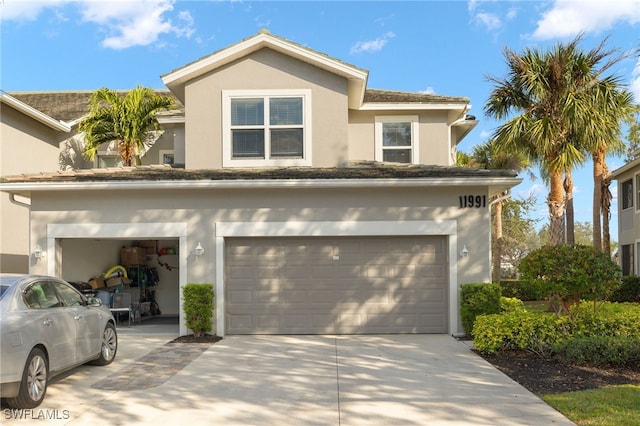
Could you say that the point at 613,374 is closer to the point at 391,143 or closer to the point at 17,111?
the point at 391,143

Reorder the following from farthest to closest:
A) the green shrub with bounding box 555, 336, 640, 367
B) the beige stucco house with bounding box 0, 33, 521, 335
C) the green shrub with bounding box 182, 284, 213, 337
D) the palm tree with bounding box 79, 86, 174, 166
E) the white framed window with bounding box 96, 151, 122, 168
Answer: the white framed window with bounding box 96, 151, 122, 168
the palm tree with bounding box 79, 86, 174, 166
the beige stucco house with bounding box 0, 33, 521, 335
the green shrub with bounding box 182, 284, 213, 337
the green shrub with bounding box 555, 336, 640, 367

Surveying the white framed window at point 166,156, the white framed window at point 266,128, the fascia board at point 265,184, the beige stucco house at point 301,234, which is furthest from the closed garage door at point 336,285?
the white framed window at point 166,156

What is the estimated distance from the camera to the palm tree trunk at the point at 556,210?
17109 mm

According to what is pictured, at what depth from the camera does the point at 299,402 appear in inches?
261

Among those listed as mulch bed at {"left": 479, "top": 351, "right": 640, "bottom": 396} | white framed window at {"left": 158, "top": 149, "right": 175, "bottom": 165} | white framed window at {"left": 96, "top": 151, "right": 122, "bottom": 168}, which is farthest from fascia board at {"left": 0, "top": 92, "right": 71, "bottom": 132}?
mulch bed at {"left": 479, "top": 351, "right": 640, "bottom": 396}

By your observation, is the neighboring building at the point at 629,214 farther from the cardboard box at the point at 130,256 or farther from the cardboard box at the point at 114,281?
the cardboard box at the point at 114,281

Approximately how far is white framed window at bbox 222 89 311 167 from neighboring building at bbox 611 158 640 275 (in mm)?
14403

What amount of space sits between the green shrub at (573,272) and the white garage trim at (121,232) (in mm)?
7169

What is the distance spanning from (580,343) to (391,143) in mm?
8019

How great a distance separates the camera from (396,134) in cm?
1524

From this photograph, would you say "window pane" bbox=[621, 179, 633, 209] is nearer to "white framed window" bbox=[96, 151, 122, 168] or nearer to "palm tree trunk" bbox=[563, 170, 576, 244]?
"palm tree trunk" bbox=[563, 170, 576, 244]

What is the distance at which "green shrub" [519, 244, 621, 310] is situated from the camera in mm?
9328

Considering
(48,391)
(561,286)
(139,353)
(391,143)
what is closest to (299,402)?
(48,391)

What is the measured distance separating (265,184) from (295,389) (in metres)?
5.13
